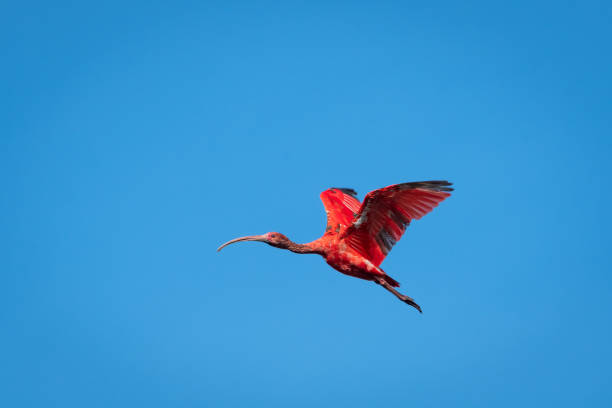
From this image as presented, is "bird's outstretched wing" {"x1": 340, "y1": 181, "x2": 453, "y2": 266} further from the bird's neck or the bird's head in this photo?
the bird's head

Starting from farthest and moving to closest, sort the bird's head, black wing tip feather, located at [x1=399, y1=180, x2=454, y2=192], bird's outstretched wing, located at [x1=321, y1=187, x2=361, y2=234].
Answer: bird's outstretched wing, located at [x1=321, y1=187, x2=361, y2=234] → the bird's head → black wing tip feather, located at [x1=399, y1=180, x2=454, y2=192]

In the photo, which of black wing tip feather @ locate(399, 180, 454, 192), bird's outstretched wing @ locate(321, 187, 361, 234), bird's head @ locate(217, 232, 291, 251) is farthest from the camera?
bird's outstretched wing @ locate(321, 187, 361, 234)

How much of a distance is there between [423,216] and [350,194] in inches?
209

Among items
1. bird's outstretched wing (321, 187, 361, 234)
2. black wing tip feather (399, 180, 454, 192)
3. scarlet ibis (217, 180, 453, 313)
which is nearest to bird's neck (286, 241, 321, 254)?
scarlet ibis (217, 180, 453, 313)

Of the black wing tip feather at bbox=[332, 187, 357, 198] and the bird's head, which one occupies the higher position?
the black wing tip feather at bbox=[332, 187, 357, 198]

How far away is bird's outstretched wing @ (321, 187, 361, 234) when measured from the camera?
23.9 metres

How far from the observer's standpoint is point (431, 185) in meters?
20.6

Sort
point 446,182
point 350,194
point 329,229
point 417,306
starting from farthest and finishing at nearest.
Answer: point 350,194 < point 329,229 < point 417,306 < point 446,182

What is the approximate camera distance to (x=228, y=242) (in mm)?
23219

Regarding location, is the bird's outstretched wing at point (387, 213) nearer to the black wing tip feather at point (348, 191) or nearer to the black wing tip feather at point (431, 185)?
the black wing tip feather at point (431, 185)

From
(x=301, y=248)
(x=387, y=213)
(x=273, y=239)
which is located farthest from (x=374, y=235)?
(x=273, y=239)

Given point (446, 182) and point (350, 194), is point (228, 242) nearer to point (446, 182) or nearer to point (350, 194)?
point (350, 194)

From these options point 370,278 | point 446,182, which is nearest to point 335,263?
point 370,278

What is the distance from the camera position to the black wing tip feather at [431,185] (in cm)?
2053
